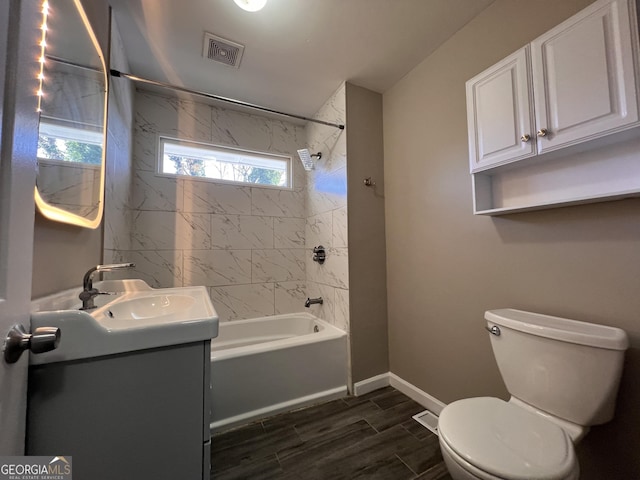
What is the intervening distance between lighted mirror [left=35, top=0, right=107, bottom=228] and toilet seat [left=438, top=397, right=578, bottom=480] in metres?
1.66

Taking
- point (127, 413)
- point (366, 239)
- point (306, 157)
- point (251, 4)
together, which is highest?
point (251, 4)

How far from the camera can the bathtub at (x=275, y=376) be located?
1633 mm

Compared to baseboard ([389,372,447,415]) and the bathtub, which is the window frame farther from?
baseboard ([389,372,447,415])

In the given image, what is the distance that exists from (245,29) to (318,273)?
6.53 feet

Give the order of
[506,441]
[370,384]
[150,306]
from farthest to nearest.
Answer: [370,384]
[150,306]
[506,441]

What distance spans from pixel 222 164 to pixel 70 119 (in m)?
1.58

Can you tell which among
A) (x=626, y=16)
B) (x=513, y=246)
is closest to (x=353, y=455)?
(x=513, y=246)

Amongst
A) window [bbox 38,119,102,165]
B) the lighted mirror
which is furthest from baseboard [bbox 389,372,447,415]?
window [bbox 38,119,102,165]

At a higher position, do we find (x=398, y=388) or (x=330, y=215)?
(x=330, y=215)

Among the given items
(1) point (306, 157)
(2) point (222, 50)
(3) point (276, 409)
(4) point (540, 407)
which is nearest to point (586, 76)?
(4) point (540, 407)

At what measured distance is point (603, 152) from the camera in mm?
1055

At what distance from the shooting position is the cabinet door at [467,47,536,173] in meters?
1.15

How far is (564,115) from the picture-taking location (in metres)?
1.03

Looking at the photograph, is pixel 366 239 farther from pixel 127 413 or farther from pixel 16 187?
pixel 16 187
